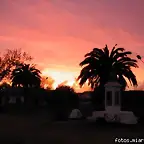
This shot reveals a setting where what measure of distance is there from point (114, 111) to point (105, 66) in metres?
10.4

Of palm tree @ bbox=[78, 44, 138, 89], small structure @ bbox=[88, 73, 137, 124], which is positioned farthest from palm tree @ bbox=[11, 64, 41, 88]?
small structure @ bbox=[88, 73, 137, 124]

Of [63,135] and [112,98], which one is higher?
[112,98]

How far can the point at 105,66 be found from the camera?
38.0m

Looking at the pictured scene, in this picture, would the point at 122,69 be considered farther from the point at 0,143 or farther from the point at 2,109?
the point at 0,143

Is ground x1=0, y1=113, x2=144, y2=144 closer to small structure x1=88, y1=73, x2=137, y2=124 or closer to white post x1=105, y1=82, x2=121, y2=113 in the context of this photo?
small structure x1=88, y1=73, x2=137, y2=124

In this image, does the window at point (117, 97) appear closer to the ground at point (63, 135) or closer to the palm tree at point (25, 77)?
the ground at point (63, 135)

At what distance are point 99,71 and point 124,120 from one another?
469 inches

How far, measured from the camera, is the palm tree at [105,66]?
1496 inches

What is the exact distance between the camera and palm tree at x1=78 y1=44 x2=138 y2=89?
38000 mm

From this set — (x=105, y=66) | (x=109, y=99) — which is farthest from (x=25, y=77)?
(x=109, y=99)

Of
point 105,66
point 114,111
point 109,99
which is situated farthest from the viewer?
point 105,66

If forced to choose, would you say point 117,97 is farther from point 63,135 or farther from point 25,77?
point 25,77

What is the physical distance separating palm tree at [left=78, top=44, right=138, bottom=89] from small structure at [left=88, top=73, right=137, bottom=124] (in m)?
7.41

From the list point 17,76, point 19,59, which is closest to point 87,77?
point 17,76
